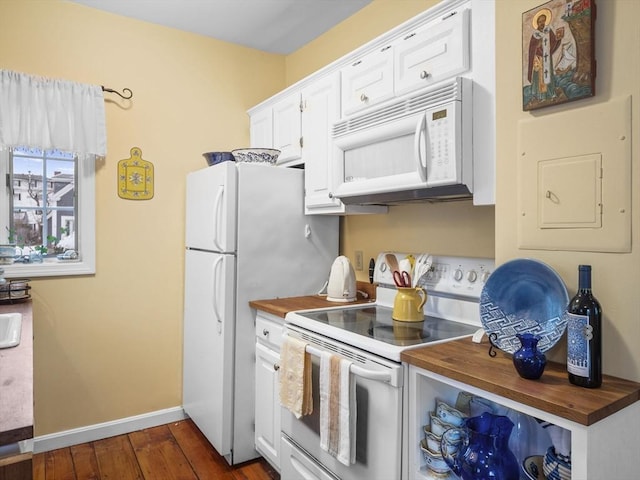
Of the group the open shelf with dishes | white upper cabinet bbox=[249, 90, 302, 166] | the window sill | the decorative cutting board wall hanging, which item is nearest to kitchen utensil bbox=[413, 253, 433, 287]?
the open shelf with dishes

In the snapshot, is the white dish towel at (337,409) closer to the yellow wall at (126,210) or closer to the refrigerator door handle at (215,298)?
the refrigerator door handle at (215,298)

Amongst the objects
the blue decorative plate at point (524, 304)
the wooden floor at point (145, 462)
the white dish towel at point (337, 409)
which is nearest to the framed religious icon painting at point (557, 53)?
the blue decorative plate at point (524, 304)

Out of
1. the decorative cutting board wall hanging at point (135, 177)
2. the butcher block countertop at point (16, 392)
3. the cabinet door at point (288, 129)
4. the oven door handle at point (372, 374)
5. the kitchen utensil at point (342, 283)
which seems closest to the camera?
the butcher block countertop at point (16, 392)

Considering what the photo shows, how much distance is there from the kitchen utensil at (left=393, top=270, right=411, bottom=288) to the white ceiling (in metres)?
1.73

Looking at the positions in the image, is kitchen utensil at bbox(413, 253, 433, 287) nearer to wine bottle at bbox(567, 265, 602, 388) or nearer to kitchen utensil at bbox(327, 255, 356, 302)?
kitchen utensil at bbox(327, 255, 356, 302)

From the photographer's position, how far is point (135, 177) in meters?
2.87

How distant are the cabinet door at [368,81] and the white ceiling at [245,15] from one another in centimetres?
73

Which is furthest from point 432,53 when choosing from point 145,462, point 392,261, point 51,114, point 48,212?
point 145,462

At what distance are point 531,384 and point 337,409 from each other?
2.46 ft

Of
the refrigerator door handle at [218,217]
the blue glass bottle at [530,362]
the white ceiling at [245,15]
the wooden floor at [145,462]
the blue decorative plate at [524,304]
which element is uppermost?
the white ceiling at [245,15]

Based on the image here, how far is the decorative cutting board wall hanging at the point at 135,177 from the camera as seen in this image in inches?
111

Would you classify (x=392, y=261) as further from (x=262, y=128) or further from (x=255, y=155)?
(x=262, y=128)

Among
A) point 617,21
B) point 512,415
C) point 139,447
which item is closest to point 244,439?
point 139,447

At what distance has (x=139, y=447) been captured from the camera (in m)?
2.67
